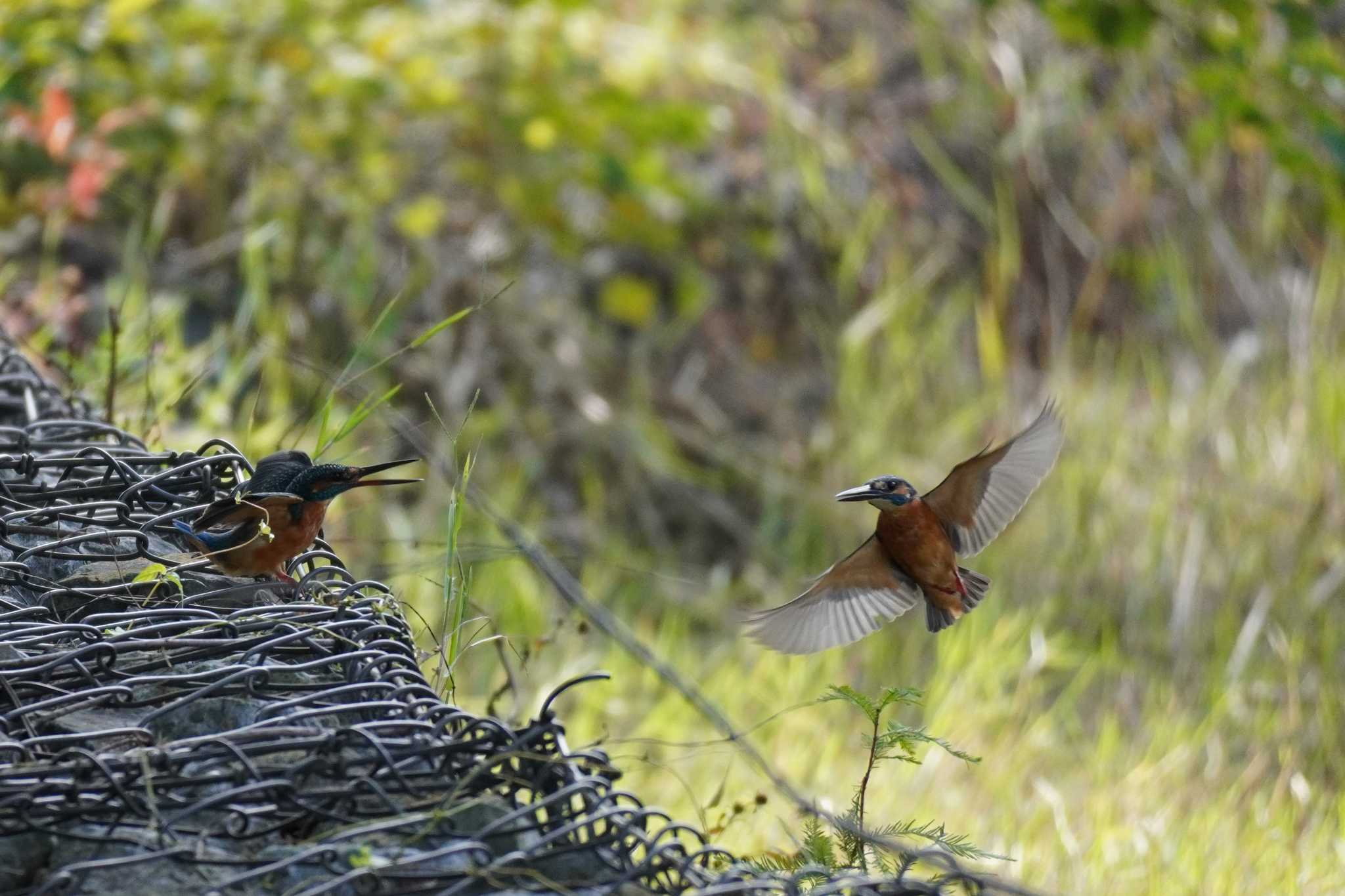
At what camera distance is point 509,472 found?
601 cm

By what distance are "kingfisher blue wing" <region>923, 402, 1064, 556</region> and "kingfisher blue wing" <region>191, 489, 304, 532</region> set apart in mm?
1054

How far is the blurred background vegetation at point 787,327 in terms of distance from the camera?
3994 millimetres

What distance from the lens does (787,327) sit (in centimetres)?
728

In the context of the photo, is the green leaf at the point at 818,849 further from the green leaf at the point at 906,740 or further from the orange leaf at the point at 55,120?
the orange leaf at the point at 55,120

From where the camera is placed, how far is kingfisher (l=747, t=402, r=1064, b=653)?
2.49 m

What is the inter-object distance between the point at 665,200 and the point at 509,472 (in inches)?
51.8

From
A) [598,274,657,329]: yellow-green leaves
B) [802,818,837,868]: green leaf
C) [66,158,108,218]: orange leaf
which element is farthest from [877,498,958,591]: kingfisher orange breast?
[598,274,657,329]: yellow-green leaves

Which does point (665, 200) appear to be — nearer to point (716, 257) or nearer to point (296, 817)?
point (716, 257)

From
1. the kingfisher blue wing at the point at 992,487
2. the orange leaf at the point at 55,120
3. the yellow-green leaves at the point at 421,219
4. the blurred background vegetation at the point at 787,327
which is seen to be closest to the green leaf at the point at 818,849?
the blurred background vegetation at the point at 787,327

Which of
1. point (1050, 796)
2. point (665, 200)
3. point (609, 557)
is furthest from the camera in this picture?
point (665, 200)

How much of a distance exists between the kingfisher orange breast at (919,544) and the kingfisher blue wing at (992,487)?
0.16ft

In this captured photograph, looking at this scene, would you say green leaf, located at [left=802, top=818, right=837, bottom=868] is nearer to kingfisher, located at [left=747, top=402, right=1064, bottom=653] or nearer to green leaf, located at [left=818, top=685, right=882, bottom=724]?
green leaf, located at [left=818, top=685, right=882, bottom=724]

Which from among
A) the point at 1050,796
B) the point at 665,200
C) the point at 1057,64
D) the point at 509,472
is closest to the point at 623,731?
the point at 1050,796

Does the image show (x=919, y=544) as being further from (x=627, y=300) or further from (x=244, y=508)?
(x=627, y=300)
